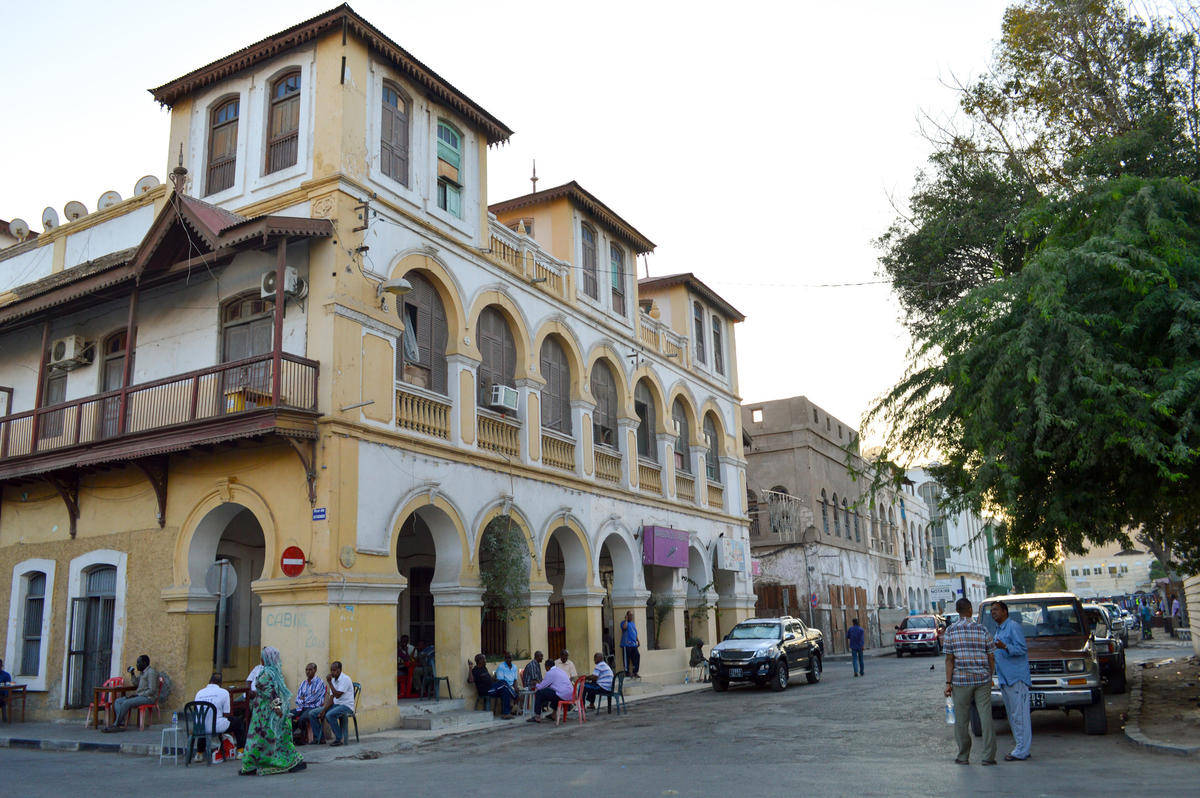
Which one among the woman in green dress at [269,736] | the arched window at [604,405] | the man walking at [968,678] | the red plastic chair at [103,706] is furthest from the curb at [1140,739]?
the red plastic chair at [103,706]

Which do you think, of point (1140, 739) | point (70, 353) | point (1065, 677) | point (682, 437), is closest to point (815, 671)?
point (682, 437)

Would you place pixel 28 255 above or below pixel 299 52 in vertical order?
below

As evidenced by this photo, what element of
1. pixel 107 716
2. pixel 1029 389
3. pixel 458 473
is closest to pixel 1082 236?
pixel 1029 389

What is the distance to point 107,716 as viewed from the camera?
1603cm

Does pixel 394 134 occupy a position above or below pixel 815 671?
above

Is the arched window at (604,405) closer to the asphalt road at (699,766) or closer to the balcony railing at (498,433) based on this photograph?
the balcony railing at (498,433)

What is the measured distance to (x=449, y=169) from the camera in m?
19.7

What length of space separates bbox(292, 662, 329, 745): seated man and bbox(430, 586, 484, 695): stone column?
3923 mm

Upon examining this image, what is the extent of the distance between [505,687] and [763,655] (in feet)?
25.9

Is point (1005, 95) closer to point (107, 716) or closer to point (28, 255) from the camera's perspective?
point (107, 716)

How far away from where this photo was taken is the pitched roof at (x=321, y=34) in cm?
1727

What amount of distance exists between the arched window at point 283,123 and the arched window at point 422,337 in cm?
324

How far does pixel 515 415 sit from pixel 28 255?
12755 mm

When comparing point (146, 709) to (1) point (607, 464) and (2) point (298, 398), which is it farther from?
(1) point (607, 464)
